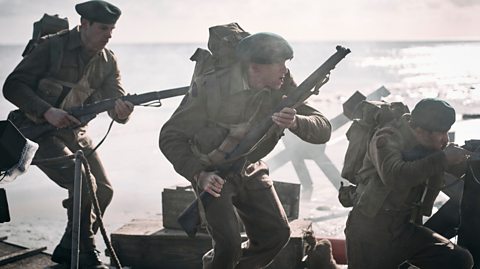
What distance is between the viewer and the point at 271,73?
4.78 metres

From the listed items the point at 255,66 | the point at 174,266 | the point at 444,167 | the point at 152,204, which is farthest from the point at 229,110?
the point at 152,204

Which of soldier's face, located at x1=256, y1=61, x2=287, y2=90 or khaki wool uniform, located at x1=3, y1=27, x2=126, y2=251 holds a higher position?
soldier's face, located at x1=256, y1=61, x2=287, y2=90

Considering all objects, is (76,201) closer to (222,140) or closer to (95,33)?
(222,140)

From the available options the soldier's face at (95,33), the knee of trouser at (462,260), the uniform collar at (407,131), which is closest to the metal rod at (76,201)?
the soldier's face at (95,33)

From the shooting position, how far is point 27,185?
12.8m

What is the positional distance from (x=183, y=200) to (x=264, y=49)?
204 cm

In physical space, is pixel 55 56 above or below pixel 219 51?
below

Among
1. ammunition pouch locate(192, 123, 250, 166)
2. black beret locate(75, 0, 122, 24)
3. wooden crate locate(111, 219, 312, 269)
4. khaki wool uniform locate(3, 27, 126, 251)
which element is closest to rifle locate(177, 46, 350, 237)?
ammunition pouch locate(192, 123, 250, 166)

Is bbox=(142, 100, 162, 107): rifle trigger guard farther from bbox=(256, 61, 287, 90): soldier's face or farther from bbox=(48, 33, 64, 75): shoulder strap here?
bbox=(256, 61, 287, 90): soldier's face

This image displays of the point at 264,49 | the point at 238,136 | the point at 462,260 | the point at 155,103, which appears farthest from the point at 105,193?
the point at 462,260

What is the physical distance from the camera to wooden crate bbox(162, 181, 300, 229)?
6.14 m

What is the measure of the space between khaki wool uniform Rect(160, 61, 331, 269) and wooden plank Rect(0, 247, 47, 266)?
232cm

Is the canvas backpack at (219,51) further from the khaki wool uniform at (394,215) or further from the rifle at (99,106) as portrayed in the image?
the khaki wool uniform at (394,215)

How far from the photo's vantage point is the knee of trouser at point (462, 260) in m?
4.63
